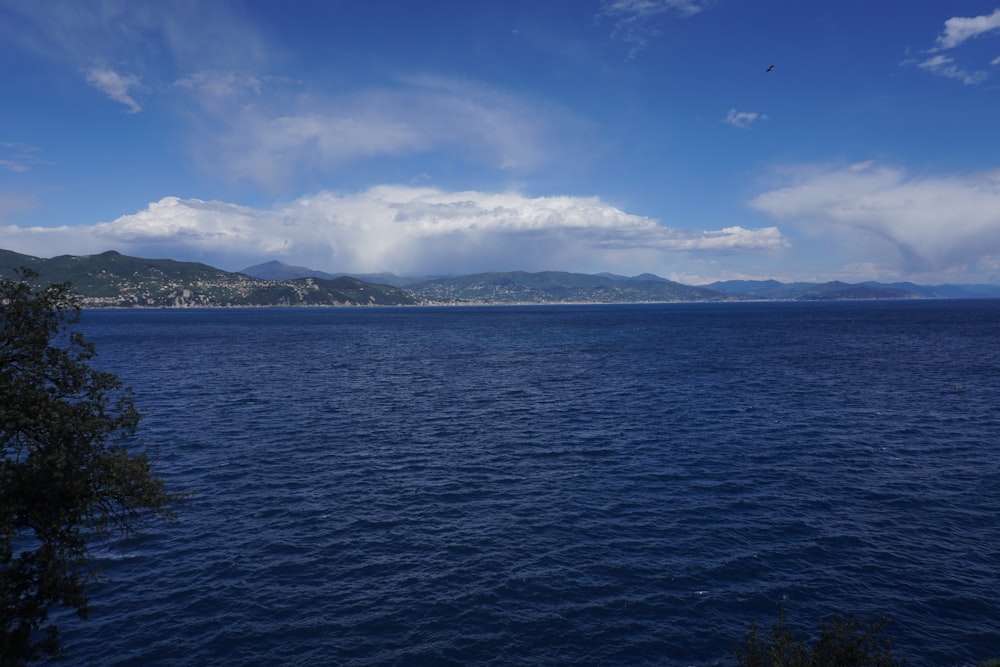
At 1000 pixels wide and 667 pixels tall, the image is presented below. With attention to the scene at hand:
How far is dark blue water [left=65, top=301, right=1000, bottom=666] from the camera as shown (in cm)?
3027

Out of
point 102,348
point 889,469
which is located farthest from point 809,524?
point 102,348

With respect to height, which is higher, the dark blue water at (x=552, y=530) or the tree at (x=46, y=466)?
the tree at (x=46, y=466)

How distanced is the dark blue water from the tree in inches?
318

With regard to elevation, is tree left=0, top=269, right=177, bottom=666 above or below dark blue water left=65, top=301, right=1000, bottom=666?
above

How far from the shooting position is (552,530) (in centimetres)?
4209

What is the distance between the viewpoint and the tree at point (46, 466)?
2253cm

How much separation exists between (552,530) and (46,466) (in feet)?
105

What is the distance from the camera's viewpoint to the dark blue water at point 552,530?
30.3 m

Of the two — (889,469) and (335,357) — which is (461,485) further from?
(335,357)

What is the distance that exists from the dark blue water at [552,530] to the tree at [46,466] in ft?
26.5

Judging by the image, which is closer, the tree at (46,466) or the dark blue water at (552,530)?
the tree at (46,466)

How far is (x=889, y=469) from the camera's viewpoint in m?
54.1

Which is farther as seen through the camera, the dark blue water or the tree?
the dark blue water

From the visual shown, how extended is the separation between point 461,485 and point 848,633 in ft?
108
